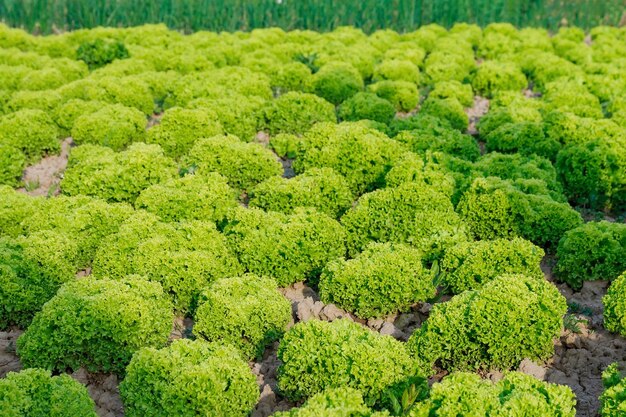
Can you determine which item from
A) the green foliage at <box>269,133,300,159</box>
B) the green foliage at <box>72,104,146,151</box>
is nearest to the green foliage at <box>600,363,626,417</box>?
the green foliage at <box>269,133,300,159</box>

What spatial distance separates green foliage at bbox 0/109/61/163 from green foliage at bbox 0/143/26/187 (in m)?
0.44

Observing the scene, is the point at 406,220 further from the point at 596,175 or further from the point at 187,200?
the point at 596,175

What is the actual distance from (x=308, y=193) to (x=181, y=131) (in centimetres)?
369

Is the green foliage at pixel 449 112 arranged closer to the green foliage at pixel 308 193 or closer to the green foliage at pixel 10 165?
the green foliage at pixel 308 193

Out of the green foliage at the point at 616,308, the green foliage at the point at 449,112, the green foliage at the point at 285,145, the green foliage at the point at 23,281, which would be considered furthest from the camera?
the green foliage at the point at 449,112

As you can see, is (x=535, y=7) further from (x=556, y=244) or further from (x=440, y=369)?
(x=440, y=369)

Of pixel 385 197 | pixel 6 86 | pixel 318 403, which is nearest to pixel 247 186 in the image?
pixel 385 197

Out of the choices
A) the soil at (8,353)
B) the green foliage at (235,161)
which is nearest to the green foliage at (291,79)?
the green foliage at (235,161)

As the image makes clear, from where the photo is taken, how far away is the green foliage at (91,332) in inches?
275

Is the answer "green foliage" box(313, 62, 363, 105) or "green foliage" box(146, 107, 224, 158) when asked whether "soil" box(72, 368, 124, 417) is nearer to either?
"green foliage" box(146, 107, 224, 158)

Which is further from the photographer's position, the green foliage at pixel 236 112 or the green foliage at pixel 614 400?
the green foliage at pixel 236 112

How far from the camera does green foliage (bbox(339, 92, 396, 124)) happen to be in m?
14.0

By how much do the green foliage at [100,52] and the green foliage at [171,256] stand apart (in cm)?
1105

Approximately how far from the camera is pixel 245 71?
16516mm
